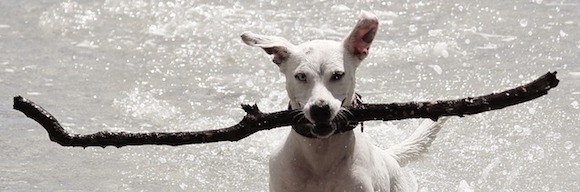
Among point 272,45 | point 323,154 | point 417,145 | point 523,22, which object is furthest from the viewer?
point 523,22

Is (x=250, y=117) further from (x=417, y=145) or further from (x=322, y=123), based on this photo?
(x=417, y=145)

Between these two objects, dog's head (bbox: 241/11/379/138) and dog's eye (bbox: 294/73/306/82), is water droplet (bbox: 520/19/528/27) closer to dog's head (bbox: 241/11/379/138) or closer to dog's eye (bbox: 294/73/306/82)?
dog's head (bbox: 241/11/379/138)

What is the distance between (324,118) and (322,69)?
27 centimetres

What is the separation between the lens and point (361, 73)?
9797 millimetres

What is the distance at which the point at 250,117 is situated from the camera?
4629 mm

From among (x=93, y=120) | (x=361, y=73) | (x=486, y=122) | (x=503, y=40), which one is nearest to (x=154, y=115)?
(x=93, y=120)

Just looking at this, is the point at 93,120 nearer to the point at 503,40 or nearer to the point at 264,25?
the point at 264,25

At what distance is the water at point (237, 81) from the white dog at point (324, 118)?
233 centimetres

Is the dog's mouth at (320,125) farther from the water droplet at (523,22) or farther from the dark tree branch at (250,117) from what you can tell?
the water droplet at (523,22)

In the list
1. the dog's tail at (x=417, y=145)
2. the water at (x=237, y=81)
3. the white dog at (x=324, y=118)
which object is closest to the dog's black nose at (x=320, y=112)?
Result: the white dog at (x=324, y=118)

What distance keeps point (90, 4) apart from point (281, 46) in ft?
26.1

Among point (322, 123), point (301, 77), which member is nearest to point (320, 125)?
point (322, 123)

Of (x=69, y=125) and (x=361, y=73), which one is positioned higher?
(x=69, y=125)

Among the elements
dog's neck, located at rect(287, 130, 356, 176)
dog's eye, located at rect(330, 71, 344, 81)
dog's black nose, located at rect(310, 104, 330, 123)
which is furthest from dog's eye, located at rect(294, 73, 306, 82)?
dog's neck, located at rect(287, 130, 356, 176)
